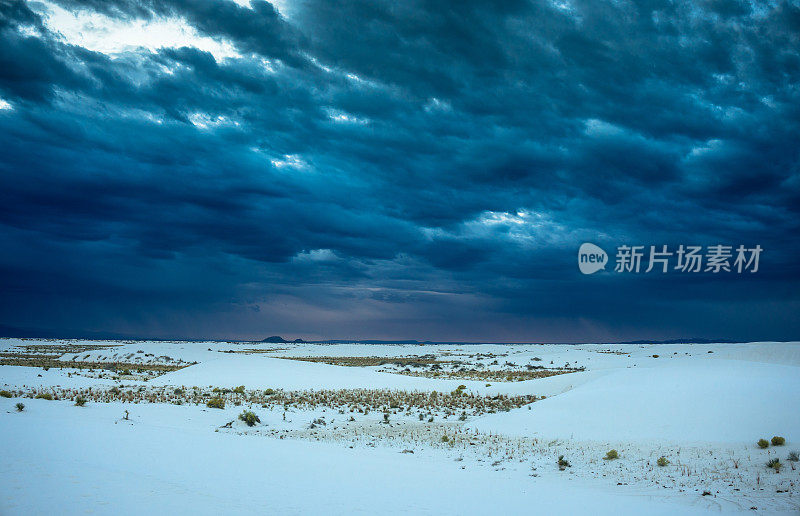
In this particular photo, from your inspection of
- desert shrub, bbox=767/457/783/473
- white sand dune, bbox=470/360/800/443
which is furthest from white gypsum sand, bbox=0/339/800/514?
desert shrub, bbox=767/457/783/473

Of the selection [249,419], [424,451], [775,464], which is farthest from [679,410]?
[249,419]

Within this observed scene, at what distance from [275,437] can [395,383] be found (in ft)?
63.6

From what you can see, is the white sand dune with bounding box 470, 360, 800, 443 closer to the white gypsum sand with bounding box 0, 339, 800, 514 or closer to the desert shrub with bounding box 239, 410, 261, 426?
the white gypsum sand with bounding box 0, 339, 800, 514

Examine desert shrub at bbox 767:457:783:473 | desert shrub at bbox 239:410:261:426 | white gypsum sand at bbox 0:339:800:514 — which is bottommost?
desert shrub at bbox 239:410:261:426

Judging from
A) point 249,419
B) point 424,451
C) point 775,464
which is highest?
point 775,464

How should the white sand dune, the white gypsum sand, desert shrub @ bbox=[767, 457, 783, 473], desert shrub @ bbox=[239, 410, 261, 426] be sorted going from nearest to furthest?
the white gypsum sand < desert shrub @ bbox=[767, 457, 783, 473] < the white sand dune < desert shrub @ bbox=[239, 410, 261, 426]

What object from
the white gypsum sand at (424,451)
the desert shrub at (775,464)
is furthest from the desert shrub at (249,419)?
the desert shrub at (775,464)

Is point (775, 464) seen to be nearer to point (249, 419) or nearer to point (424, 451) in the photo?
point (424, 451)

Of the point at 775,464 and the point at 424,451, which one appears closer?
the point at 775,464

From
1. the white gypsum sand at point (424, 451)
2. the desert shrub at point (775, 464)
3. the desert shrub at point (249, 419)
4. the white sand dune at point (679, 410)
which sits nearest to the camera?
the white gypsum sand at point (424, 451)

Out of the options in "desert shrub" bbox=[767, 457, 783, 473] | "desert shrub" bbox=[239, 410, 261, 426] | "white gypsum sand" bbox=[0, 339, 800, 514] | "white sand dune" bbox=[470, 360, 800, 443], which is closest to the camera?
"white gypsum sand" bbox=[0, 339, 800, 514]

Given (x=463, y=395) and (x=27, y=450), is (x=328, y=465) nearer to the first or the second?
(x=27, y=450)

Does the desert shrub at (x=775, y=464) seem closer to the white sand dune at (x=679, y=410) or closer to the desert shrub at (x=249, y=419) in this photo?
the white sand dune at (x=679, y=410)

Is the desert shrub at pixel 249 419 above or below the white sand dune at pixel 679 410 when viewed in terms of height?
below
